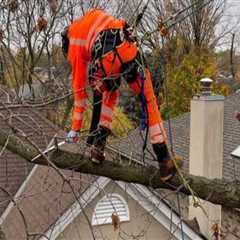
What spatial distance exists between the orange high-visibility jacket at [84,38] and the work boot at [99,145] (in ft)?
1.13

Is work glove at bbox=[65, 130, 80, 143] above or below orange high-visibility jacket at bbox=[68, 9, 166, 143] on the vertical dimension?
below

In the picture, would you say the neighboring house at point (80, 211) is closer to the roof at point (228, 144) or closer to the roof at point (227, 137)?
the roof at point (228, 144)

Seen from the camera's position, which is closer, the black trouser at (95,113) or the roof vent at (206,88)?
the black trouser at (95,113)

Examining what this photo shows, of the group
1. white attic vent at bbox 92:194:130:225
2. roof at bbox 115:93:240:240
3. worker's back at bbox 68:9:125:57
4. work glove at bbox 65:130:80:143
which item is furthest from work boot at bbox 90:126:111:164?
roof at bbox 115:93:240:240

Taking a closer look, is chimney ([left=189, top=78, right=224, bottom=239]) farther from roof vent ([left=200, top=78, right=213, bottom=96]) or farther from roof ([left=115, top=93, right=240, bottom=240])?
Result: roof ([left=115, top=93, right=240, bottom=240])

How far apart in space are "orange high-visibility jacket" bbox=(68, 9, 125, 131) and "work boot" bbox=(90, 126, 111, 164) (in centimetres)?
34

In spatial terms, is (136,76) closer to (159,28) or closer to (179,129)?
(159,28)

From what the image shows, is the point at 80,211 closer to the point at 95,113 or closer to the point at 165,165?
the point at 95,113

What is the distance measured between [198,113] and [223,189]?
8.52 m

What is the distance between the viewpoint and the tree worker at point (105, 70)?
343 centimetres

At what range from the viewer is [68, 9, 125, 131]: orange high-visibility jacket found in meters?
3.45

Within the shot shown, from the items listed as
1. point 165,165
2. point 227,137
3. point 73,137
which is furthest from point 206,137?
point 73,137

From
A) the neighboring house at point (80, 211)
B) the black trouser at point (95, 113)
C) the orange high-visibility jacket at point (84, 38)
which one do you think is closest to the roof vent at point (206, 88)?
the neighboring house at point (80, 211)

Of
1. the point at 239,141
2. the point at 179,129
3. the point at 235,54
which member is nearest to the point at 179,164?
Answer: the point at 239,141
